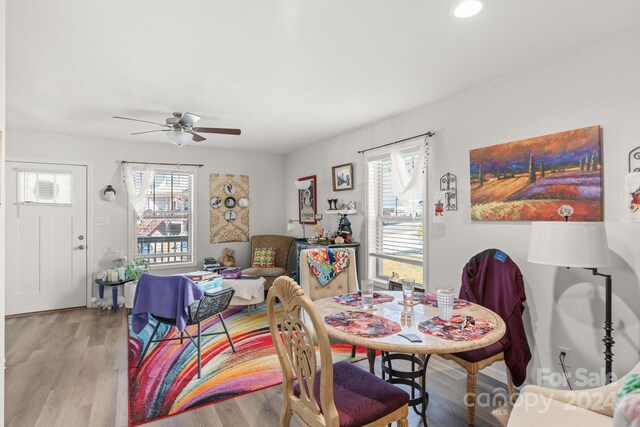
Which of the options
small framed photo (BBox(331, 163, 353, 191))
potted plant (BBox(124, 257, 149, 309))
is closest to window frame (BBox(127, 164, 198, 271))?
potted plant (BBox(124, 257, 149, 309))

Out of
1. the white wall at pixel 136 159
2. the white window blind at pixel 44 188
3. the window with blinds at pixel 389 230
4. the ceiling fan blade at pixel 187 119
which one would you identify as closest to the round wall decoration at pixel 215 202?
the white wall at pixel 136 159

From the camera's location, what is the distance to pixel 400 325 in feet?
5.94

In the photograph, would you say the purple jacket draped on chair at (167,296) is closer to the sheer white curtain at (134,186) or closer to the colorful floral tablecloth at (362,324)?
the colorful floral tablecloth at (362,324)

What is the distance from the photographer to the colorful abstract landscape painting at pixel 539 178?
2230 mm

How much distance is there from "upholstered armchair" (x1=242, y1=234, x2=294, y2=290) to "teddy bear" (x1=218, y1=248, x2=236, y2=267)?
0.27 meters

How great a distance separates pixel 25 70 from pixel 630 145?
4156mm

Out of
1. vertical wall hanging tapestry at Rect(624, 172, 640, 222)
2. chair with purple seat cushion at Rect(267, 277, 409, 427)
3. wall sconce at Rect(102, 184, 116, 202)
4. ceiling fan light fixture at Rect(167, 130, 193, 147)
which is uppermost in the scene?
ceiling fan light fixture at Rect(167, 130, 193, 147)

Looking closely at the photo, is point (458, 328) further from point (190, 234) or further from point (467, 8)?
point (190, 234)

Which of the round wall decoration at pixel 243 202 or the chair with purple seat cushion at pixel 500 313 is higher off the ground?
the round wall decoration at pixel 243 202

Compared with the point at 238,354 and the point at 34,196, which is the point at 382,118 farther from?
the point at 34,196

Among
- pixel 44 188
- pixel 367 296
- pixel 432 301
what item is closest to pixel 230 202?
pixel 44 188

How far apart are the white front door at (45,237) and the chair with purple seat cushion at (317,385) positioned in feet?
14.5

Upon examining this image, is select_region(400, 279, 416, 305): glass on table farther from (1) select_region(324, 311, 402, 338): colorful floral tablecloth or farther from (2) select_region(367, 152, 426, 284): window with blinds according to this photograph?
(2) select_region(367, 152, 426, 284): window with blinds

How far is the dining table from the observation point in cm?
154
